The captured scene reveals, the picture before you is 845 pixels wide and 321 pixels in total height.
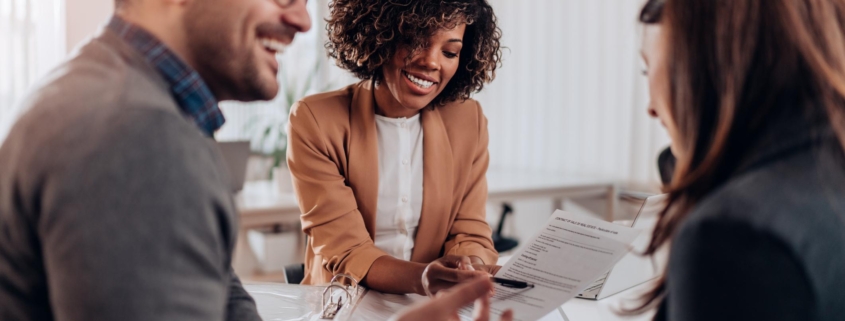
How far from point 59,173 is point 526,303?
79 cm

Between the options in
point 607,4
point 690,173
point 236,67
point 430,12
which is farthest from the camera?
point 607,4

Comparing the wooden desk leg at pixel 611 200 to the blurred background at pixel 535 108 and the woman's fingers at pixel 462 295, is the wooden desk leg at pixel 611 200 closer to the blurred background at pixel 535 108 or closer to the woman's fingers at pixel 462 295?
the blurred background at pixel 535 108

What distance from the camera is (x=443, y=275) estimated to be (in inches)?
54.3

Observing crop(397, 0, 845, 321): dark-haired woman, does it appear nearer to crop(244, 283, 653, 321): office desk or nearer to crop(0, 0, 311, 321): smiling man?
crop(0, 0, 311, 321): smiling man

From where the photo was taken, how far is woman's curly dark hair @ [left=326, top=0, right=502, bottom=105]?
167 centimetres

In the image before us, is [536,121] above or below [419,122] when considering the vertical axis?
below

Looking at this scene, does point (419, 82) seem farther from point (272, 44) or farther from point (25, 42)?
point (25, 42)

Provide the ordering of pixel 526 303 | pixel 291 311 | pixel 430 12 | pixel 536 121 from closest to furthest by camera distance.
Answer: pixel 526 303 < pixel 291 311 < pixel 430 12 < pixel 536 121

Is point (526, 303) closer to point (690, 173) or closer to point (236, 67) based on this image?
point (690, 173)

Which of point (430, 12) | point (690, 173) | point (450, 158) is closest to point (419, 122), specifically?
point (450, 158)

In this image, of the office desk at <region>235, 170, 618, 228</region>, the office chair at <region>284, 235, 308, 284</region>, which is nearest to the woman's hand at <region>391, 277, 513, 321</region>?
the office chair at <region>284, 235, 308, 284</region>

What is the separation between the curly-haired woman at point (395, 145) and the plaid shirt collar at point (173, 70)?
0.76m

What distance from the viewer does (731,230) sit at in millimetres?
623

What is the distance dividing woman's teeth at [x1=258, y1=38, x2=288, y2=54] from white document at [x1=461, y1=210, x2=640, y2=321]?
553 mm
